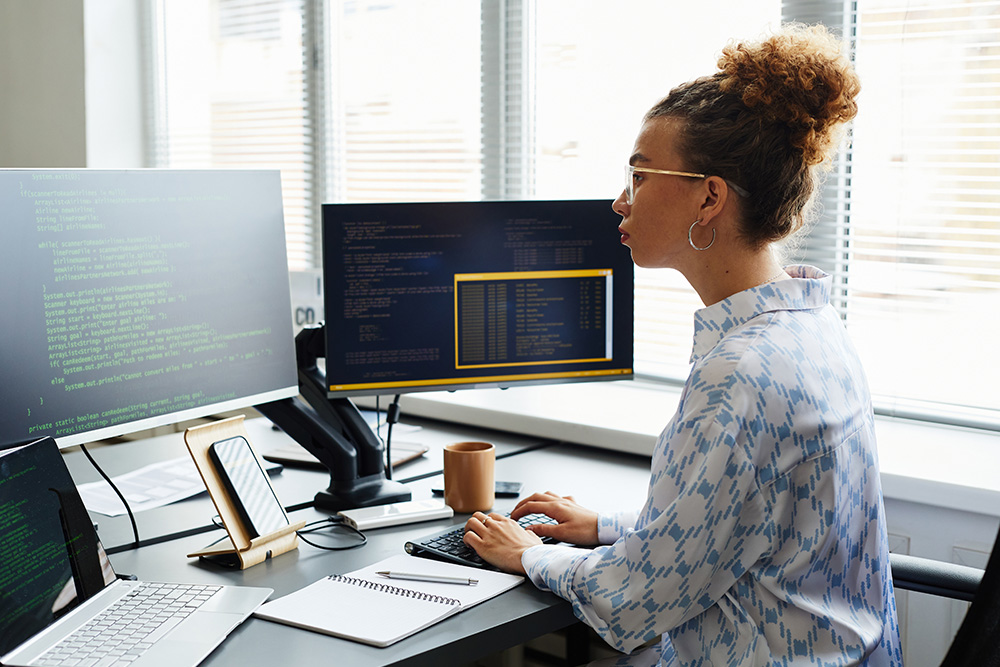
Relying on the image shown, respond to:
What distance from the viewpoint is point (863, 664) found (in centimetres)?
125

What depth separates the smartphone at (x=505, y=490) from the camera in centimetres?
175

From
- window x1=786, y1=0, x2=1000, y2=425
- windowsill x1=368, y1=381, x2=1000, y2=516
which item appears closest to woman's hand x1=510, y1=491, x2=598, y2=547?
windowsill x1=368, y1=381, x2=1000, y2=516

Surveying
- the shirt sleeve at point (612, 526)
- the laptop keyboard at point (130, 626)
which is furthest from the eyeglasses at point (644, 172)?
the laptop keyboard at point (130, 626)

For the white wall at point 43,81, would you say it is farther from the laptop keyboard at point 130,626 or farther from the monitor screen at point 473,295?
the laptop keyboard at point 130,626

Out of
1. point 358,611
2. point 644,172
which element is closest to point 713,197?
point 644,172

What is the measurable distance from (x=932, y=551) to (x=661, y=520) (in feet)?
2.93

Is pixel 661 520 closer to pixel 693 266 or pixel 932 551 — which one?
pixel 693 266

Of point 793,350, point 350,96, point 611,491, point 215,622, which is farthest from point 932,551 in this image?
point 350,96

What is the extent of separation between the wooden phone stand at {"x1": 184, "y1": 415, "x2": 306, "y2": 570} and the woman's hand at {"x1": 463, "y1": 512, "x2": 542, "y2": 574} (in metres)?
0.29

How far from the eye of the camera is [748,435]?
1139 millimetres

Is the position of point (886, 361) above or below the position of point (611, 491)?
above

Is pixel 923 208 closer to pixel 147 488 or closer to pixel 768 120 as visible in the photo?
pixel 768 120

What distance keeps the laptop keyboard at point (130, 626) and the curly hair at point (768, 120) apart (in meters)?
0.91

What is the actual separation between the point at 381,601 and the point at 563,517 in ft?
1.22
